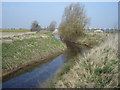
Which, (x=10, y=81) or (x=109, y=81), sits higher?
(x=109, y=81)

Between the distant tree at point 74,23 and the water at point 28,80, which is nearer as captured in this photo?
the water at point 28,80

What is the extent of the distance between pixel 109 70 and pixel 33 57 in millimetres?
8468

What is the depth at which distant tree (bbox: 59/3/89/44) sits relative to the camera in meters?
31.4

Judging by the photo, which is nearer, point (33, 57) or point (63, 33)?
point (33, 57)

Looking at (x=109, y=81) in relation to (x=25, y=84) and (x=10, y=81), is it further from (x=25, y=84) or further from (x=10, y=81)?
(x=10, y=81)

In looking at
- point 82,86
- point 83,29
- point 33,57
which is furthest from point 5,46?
point 83,29

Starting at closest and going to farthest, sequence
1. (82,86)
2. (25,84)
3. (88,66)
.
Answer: (82,86)
(88,66)
(25,84)

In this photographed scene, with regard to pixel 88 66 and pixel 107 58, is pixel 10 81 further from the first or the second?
pixel 107 58

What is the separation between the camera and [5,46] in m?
12.9

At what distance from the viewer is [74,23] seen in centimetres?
3197

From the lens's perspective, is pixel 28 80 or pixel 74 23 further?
pixel 74 23

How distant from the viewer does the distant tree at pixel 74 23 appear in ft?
103

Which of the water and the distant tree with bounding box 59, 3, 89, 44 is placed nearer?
the water

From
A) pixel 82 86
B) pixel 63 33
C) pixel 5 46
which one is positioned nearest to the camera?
pixel 82 86
